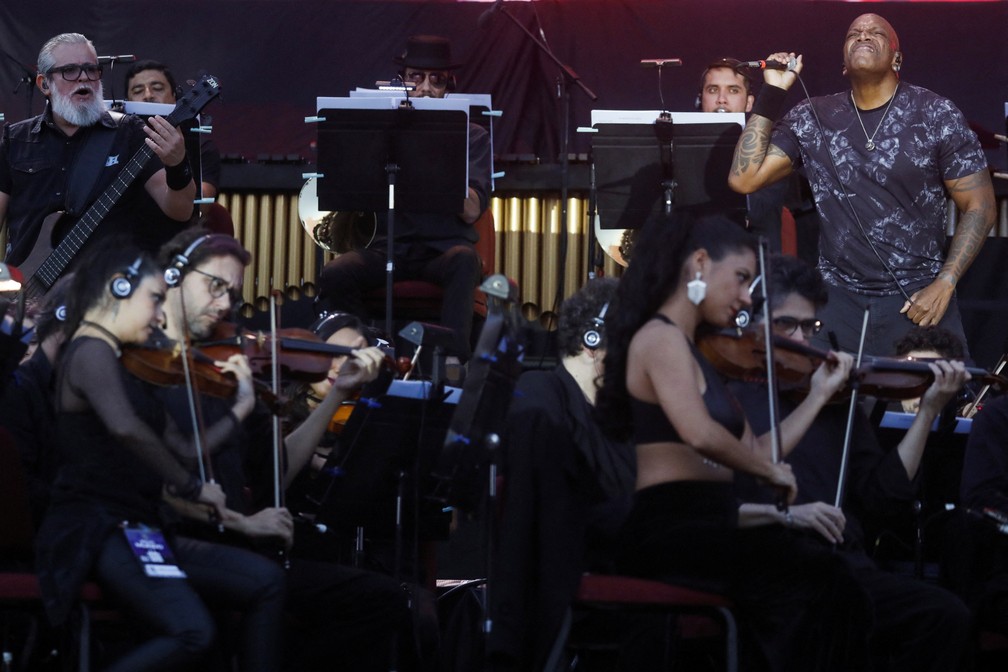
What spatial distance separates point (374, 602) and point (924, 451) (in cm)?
181

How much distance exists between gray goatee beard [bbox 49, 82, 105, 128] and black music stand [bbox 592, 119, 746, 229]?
2.10 metres

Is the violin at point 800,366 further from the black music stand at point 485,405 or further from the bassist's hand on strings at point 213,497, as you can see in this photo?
the bassist's hand on strings at point 213,497

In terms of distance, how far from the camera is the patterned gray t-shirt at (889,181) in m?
5.91

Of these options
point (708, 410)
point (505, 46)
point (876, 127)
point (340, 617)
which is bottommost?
point (340, 617)

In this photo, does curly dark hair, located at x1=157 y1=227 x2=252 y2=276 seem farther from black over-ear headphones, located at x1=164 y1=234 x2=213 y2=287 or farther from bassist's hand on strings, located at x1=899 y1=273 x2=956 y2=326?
bassist's hand on strings, located at x1=899 y1=273 x2=956 y2=326

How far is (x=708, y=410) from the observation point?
3.72m

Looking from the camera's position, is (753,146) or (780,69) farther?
(780,69)

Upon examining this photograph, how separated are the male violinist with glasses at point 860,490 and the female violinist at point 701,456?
126 mm

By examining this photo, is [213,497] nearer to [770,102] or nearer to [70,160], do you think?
[70,160]

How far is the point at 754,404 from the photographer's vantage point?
4344 mm

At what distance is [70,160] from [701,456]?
365cm

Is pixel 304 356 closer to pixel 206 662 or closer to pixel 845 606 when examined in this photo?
pixel 206 662

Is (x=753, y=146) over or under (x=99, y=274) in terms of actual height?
over

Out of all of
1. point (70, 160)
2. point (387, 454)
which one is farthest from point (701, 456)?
point (70, 160)
